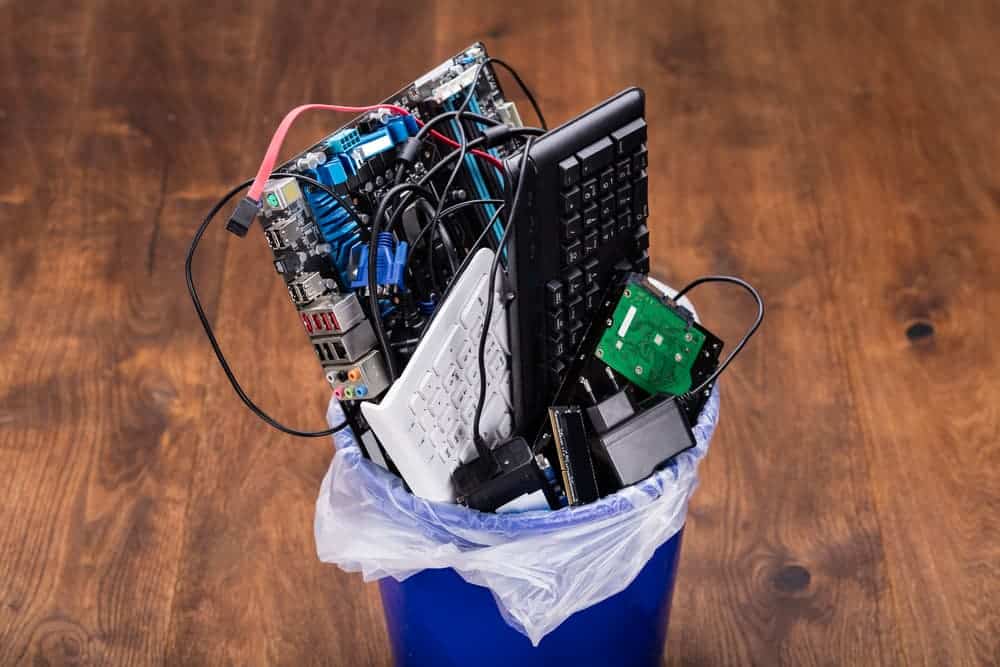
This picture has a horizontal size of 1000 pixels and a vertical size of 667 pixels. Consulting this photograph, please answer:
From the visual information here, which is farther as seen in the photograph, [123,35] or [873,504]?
[123,35]

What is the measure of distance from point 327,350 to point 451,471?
150 mm

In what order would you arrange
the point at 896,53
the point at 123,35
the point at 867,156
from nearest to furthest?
the point at 867,156 → the point at 896,53 → the point at 123,35

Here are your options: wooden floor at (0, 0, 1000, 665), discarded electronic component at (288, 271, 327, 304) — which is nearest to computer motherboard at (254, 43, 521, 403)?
discarded electronic component at (288, 271, 327, 304)

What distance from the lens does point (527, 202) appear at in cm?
91

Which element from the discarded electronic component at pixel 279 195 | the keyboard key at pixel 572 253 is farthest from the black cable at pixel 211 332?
the keyboard key at pixel 572 253

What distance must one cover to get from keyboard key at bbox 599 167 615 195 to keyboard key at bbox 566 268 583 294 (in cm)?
7

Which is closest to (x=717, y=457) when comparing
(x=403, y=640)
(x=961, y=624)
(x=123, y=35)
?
(x=961, y=624)

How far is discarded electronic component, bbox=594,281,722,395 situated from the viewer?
39.8 inches

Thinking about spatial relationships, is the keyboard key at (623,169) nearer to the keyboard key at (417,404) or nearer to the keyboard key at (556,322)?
the keyboard key at (556,322)

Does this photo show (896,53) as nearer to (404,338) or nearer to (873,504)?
(873,504)

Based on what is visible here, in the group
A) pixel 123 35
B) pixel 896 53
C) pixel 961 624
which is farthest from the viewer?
pixel 123 35

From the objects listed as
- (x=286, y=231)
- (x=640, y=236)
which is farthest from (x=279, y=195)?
(x=640, y=236)

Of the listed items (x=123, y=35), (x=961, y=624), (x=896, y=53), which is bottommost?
(x=961, y=624)

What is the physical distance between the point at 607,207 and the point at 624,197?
2cm
